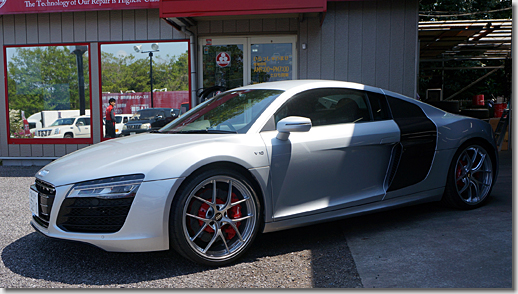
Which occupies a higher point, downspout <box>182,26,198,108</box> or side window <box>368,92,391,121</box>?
downspout <box>182,26,198,108</box>

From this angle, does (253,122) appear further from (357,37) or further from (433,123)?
(357,37)

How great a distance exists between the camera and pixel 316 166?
358cm

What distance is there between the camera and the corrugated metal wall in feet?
27.0

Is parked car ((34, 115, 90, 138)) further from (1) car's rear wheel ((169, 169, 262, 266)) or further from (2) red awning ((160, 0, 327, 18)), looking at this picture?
(1) car's rear wheel ((169, 169, 262, 266))

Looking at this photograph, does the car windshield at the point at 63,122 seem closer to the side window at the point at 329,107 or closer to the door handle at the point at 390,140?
the side window at the point at 329,107

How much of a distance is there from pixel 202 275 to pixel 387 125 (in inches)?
83.1

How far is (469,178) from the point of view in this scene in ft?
15.0

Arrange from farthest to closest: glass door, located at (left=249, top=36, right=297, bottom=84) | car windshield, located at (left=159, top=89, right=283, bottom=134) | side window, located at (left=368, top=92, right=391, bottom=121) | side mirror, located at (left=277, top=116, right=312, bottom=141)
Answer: glass door, located at (left=249, top=36, right=297, bottom=84)
side window, located at (left=368, top=92, right=391, bottom=121)
car windshield, located at (left=159, top=89, right=283, bottom=134)
side mirror, located at (left=277, top=116, right=312, bottom=141)

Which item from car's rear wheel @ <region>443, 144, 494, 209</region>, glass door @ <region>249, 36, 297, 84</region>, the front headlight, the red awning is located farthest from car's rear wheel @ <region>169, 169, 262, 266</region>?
glass door @ <region>249, 36, 297, 84</region>

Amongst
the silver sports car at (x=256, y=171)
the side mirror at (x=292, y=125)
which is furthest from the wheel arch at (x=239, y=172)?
the side mirror at (x=292, y=125)

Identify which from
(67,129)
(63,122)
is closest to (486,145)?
(67,129)

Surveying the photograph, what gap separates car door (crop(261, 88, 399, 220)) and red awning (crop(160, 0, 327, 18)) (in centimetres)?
371

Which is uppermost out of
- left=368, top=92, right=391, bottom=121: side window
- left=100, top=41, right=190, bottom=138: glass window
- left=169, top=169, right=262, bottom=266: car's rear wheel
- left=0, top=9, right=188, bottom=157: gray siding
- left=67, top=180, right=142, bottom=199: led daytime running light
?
left=0, top=9, right=188, bottom=157: gray siding

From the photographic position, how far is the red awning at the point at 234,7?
7.41 m
